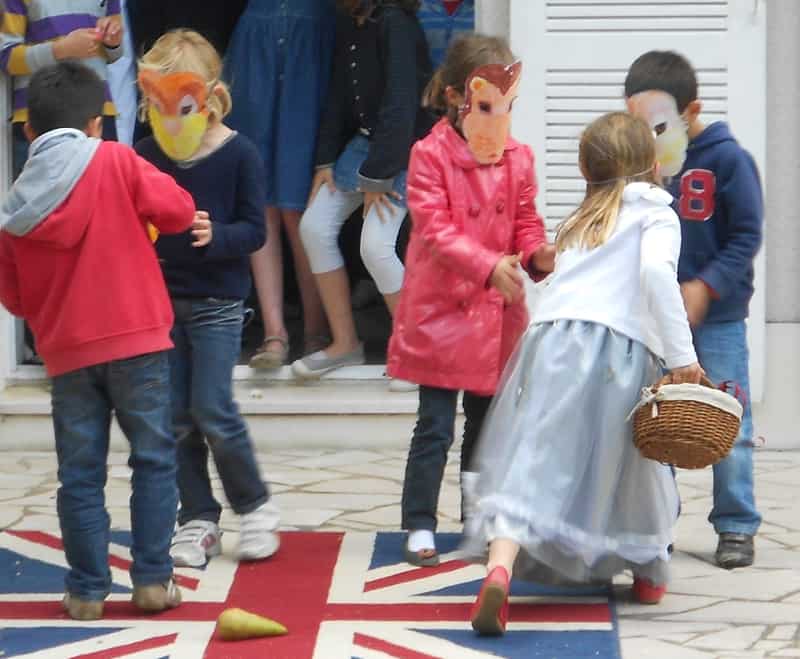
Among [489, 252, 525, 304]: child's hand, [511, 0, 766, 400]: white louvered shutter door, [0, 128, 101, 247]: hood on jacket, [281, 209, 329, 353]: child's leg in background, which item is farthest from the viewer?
[281, 209, 329, 353]: child's leg in background

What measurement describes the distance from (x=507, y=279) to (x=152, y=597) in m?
1.28

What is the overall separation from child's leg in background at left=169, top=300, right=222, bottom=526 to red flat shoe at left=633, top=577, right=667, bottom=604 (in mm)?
1328

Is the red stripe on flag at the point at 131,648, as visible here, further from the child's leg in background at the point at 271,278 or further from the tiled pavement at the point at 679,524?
the child's leg in background at the point at 271,278

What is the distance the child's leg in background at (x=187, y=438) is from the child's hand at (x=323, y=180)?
7.28 ft

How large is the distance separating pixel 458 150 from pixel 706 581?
142 centimetres

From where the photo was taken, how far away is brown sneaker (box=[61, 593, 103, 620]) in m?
4.88

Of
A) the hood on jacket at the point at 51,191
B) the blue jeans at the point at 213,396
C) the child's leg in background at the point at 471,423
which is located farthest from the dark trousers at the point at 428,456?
the hood on jacket at the point at 51,191

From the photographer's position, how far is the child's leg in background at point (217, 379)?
5.36 meters

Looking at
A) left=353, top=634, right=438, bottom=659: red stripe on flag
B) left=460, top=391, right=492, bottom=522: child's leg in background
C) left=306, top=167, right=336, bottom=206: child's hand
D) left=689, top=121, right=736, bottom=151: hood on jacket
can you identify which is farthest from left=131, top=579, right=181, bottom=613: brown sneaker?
left=306, top=167, right=336, bottom=206: child's hand

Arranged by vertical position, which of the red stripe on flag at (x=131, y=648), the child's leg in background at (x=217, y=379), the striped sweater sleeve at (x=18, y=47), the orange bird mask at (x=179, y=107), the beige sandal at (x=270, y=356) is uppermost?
the striped sweater sleeve at (x=18, y=47)

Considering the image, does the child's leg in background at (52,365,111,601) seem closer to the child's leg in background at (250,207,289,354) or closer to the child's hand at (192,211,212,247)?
the child's hand at (192,211,212,247)

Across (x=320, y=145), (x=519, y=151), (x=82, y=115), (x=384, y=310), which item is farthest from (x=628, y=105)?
(x=384, y=310)

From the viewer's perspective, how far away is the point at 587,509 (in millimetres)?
4875

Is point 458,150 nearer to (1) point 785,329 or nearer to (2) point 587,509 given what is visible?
(2) point 587,509
